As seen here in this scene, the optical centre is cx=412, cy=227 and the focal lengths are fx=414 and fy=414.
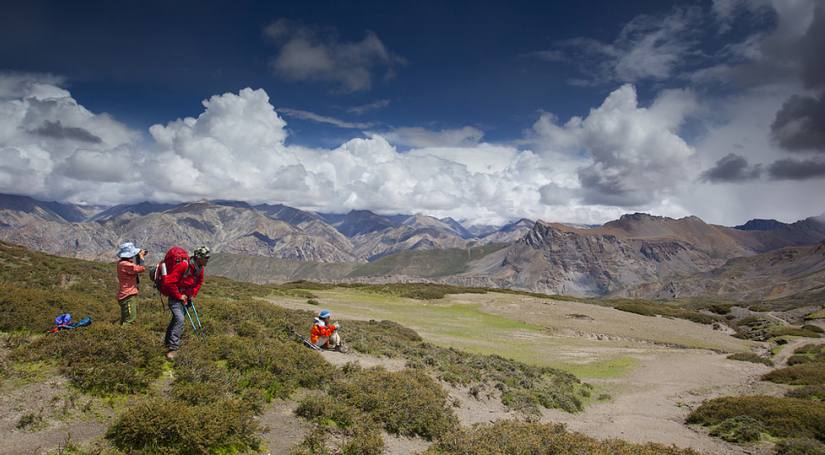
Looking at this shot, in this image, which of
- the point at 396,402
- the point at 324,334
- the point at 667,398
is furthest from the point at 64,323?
the point at 667,398

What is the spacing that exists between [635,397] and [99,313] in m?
25.1

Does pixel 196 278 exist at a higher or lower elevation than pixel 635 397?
higher

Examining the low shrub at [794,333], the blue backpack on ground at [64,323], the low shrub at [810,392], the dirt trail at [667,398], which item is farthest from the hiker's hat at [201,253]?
the low shrub at [794,333]

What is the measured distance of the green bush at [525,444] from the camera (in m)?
10.5

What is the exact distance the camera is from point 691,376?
27.1m

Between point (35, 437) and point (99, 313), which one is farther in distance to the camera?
point (99, 313)

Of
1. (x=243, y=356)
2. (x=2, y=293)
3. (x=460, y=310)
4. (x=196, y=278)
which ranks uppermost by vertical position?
(x=196, y=278)

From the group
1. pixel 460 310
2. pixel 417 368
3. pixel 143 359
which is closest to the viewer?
pixel 143 359

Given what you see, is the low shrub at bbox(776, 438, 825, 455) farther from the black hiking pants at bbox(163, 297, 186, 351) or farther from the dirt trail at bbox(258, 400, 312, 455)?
the black hiking pants at bbox(163, 297, 186, 351)

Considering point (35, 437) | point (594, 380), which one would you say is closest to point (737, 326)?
point (594, 380)

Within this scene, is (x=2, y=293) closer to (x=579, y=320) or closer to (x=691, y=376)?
(x=691, y=376)

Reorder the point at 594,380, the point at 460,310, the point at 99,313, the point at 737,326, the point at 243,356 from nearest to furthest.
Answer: the point at 243,356, the point at 99,313, the point at 594,380, the point at 460,310, the point at 737,326

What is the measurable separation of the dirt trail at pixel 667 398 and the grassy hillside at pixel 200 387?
3.26 m

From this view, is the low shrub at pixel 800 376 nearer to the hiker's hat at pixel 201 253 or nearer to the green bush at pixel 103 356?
the hiker's hat at pixel 201 253
